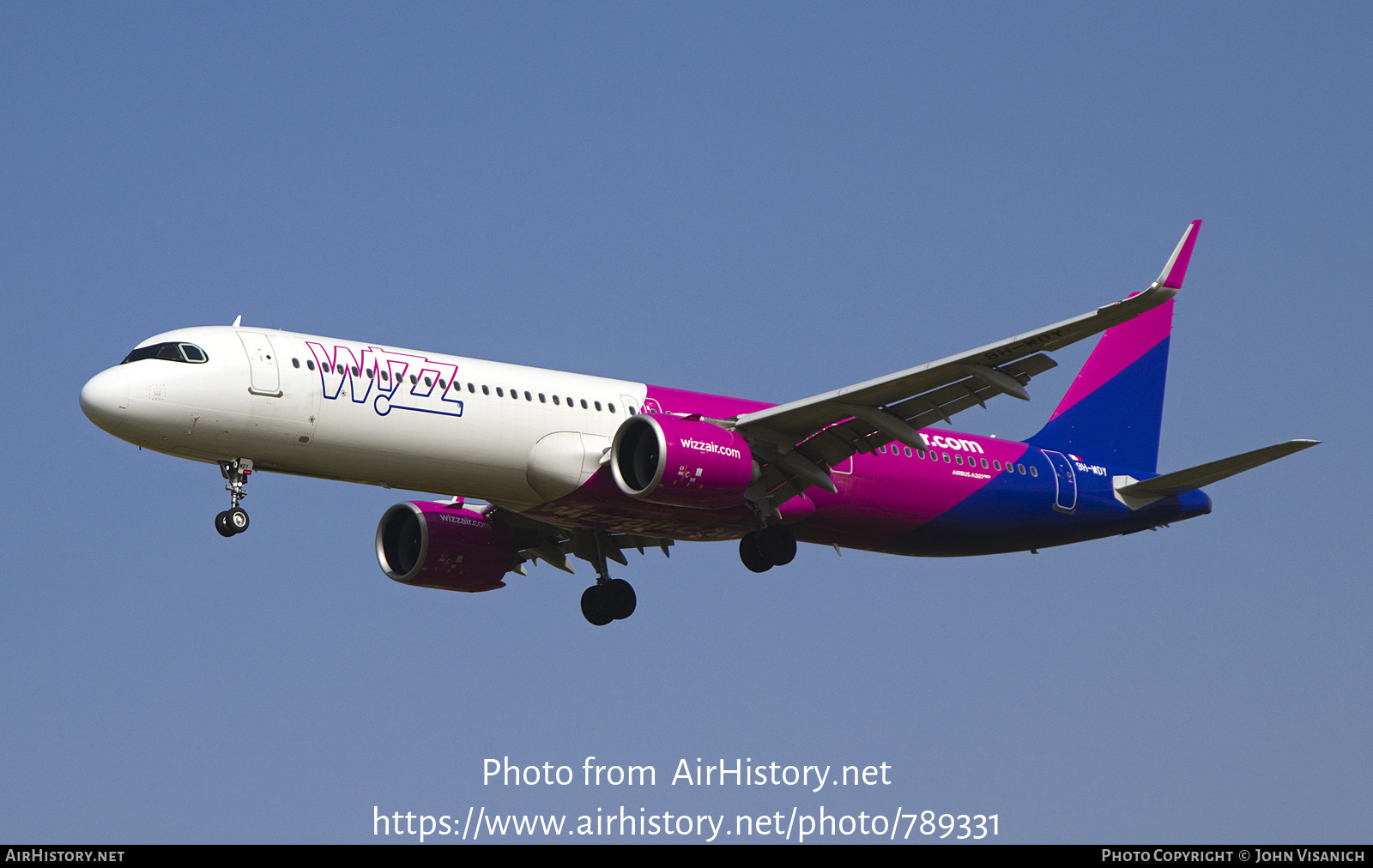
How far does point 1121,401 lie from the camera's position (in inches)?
1625

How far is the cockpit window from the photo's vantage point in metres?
29.2

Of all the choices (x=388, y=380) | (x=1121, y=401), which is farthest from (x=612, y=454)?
(x=1121, y=401)

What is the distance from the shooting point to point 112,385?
93.7ft

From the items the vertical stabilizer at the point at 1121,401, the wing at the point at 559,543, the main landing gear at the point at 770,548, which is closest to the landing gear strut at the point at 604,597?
the wing at the point at 559,543

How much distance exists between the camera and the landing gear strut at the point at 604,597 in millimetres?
37031

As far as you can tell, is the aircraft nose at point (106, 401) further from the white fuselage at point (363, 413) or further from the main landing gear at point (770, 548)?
the main landing gear at point (770, 548)

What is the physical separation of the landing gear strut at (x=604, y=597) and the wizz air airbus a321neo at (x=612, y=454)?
42 mm

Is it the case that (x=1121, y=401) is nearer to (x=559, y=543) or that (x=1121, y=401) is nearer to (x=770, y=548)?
(x=770, y=548)

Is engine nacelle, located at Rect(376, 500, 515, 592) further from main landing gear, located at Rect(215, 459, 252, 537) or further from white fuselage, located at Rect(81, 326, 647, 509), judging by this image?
main landing gear, located at Rect(215, 459, 252, 537)

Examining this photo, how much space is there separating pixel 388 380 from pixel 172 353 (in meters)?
3.71

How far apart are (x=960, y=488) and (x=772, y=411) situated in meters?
6.03

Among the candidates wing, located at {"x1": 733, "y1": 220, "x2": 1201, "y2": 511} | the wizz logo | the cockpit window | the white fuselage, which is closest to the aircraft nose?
the white fuselage
